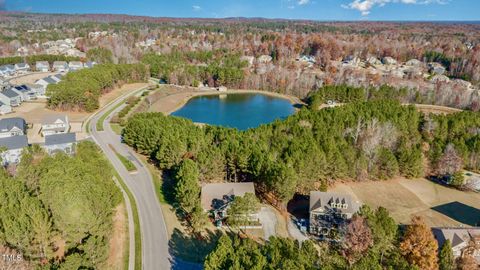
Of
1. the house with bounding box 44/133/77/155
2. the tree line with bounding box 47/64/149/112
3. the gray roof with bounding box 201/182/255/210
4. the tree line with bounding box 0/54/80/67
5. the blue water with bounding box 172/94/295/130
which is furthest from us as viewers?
the tree line with bounding box 0/54/80/67

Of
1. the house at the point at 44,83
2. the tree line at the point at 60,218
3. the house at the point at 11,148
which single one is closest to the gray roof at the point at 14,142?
the house at the point at 11,148

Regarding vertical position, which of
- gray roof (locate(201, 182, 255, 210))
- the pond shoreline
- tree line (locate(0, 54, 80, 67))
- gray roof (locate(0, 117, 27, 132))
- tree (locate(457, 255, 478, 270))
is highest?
tree line (locate(0, 54, 80, 67))

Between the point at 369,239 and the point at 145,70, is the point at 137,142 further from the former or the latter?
the point at 145,70

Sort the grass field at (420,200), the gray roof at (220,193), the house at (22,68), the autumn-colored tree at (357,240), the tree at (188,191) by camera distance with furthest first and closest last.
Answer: the house at (22,68) < the grass field at (420,200) < the gray roof at (220,193) < the tree at (188,191) < the autumn-colored tree at (357,240)

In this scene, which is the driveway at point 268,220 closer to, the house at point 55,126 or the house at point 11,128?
the house at point 55,126

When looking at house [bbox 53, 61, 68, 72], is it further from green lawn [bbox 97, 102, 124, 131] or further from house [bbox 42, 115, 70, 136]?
house [bbox 42, 115, 70, 136]

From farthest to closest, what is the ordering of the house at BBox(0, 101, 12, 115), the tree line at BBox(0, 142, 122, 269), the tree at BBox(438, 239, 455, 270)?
1. the house at BBox(0, 101, 12, 115)
2. the tree at BBox(438, 239, 455, 270)
3. the tree line at BBox(0, 142, 122, 269)

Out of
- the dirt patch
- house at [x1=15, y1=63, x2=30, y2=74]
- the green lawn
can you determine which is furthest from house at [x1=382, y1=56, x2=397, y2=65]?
house at [x1=15, y1=63, x2=30, y2=74]

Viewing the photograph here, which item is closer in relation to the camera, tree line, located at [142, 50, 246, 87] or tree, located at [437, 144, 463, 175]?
tree, located at [437, 144, 463, 175]
